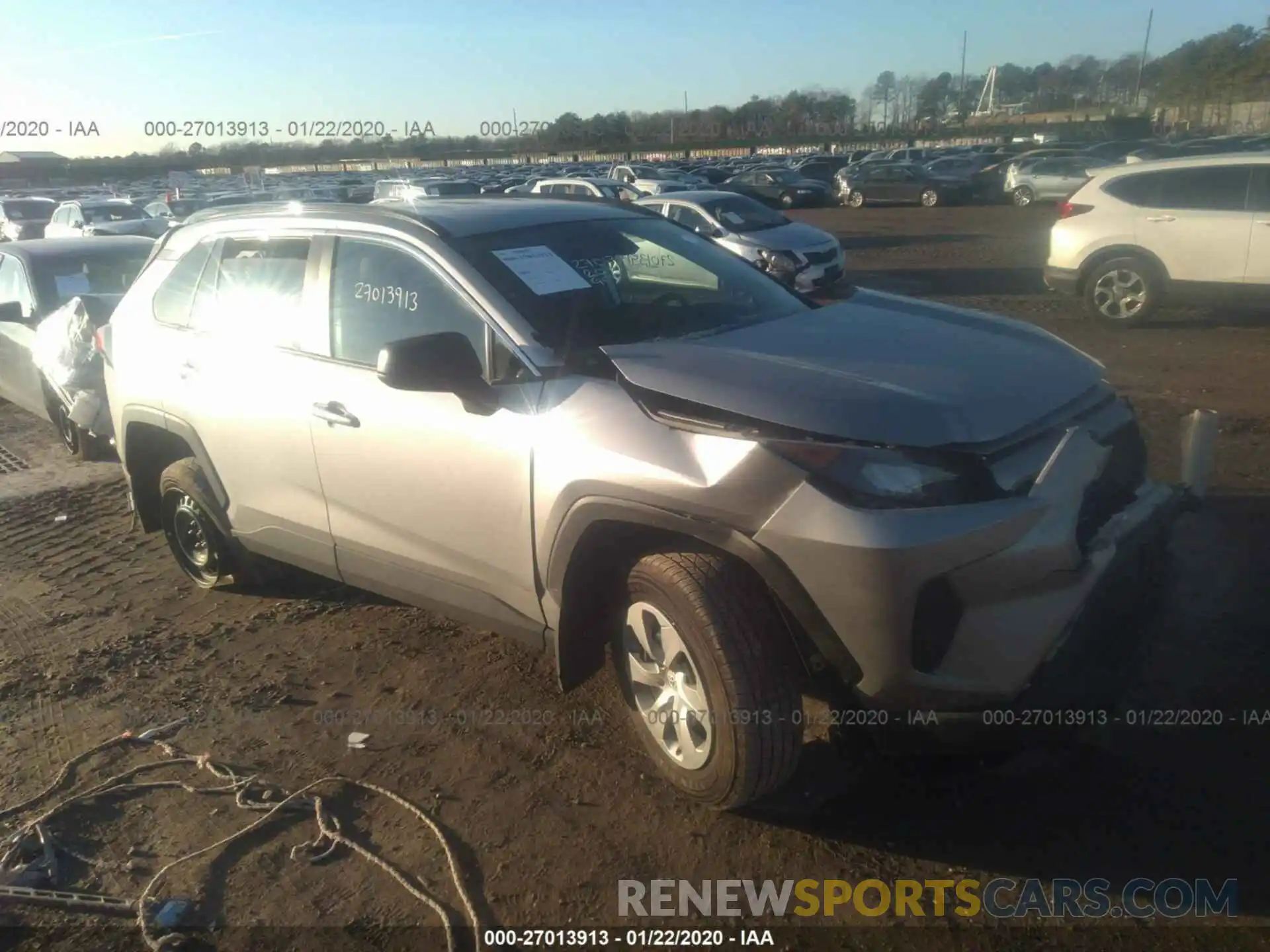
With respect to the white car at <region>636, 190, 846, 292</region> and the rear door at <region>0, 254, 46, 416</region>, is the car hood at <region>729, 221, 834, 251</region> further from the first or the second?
the rear door at <region>0, 254, 46, 416</region>

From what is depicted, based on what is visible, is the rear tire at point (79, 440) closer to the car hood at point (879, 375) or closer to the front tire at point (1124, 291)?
the car hood at point (879, 375)

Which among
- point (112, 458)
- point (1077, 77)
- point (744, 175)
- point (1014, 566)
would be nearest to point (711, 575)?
point (1014, 566)

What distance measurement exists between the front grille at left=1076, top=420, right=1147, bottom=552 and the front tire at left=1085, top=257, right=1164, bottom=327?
25.1 ft

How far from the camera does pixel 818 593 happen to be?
256 cm

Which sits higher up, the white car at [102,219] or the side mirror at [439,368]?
the side mirror at [439,368]

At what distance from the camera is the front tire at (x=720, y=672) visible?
8.94 ft

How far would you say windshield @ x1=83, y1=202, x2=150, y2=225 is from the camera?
18708mm

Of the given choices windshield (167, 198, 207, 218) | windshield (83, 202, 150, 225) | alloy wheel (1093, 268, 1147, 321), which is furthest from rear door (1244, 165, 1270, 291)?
windshield (167, 198, 207, 218)

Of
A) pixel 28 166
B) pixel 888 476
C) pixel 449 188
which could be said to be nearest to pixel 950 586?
pixel 888 476

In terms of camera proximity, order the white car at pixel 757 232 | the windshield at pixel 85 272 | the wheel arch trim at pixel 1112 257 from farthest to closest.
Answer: the white car at pixel 757 232, the wheel arch trim at pixel 1112 257, the windshield at pixel 85 272

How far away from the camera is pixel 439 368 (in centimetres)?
309

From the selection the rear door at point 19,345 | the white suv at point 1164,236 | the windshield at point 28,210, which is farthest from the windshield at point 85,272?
the windshield at point 28,210

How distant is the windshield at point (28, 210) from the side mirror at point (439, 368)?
24494 millimetres

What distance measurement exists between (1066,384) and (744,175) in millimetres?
33639
